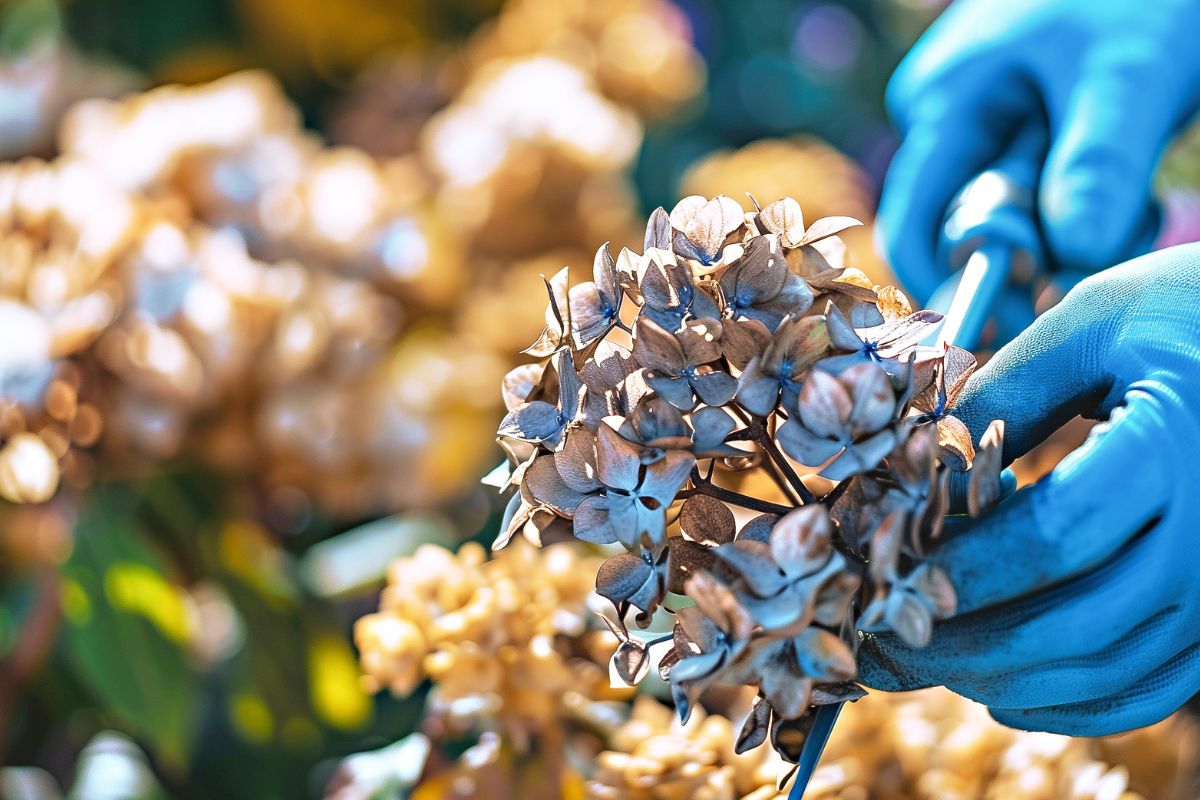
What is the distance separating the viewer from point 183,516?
55 cm

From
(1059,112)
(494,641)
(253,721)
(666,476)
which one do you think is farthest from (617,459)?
(253,721)

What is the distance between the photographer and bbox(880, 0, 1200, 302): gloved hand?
36 cm

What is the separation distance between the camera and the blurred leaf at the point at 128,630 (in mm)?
487

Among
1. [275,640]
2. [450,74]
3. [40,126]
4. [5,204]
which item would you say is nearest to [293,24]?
[450,74]

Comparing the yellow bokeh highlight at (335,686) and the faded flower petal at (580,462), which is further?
the yellow bokeh highlight at (335,686)

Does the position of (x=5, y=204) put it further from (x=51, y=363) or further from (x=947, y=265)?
(x=947, y=265)

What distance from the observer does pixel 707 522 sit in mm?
228

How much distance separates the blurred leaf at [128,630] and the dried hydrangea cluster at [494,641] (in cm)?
20

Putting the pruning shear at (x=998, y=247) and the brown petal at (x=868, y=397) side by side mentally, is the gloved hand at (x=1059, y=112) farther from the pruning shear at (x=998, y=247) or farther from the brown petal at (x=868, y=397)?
the brown petal at (x=868, y=397)

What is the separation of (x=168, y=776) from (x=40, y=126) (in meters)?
0.41

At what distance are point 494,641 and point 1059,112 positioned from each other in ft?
0.87

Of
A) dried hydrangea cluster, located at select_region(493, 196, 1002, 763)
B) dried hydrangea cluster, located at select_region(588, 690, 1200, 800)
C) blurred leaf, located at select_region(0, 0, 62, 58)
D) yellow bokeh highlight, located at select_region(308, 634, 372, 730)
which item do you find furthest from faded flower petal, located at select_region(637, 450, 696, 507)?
blurred leaf, located at select_region(0, 0, 62, 58)

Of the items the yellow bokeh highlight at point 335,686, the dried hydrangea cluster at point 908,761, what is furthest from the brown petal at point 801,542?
the yellow bokeh highlight at point 335,686

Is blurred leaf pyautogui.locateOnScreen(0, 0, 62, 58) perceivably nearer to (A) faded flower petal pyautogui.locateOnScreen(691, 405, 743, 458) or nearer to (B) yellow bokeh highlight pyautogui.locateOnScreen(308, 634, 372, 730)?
(B) yellow bokeh highlight pyautogui.locateOnScreen(308, 634, 372, 730)
